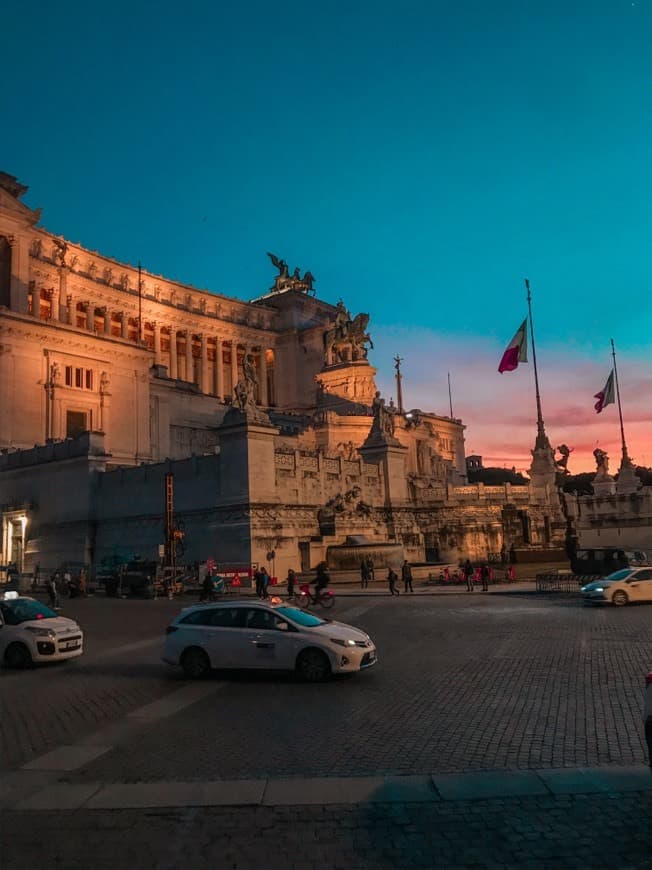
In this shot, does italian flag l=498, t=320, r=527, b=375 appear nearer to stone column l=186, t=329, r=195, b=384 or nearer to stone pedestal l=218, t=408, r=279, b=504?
stone pedestal l=218, t=408, r=279, b=504

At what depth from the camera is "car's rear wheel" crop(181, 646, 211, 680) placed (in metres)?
13.0

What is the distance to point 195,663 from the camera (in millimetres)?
13047

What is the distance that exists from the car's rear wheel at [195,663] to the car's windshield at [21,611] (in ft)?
14.4

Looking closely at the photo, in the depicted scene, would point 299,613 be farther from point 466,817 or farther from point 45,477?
point 45,477

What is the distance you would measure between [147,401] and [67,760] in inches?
2240

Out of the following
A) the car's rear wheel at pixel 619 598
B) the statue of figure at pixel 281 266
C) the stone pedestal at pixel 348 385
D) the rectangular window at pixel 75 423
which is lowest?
the car's rear wheel at pixel 619 598

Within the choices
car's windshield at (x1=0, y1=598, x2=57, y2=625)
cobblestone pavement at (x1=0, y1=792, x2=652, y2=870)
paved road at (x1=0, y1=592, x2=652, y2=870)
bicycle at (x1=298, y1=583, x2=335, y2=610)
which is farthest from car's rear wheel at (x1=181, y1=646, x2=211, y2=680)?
bicycle at (x1=298, y1=583, x2=335, y2=610)

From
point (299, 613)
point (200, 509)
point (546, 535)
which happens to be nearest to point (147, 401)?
point (200, 509)

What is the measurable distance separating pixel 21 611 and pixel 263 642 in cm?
642

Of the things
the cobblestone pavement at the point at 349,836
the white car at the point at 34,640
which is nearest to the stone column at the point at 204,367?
the white car at the point at 34,640

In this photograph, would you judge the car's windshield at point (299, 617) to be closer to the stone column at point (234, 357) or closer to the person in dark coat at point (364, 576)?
the person in dark coat at point (364, 576)

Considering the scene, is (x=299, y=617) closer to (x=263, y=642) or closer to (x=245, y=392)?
(x=263, y=642)

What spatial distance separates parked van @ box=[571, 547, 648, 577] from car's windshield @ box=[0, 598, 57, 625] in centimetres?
2458

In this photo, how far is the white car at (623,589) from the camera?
23016mm
